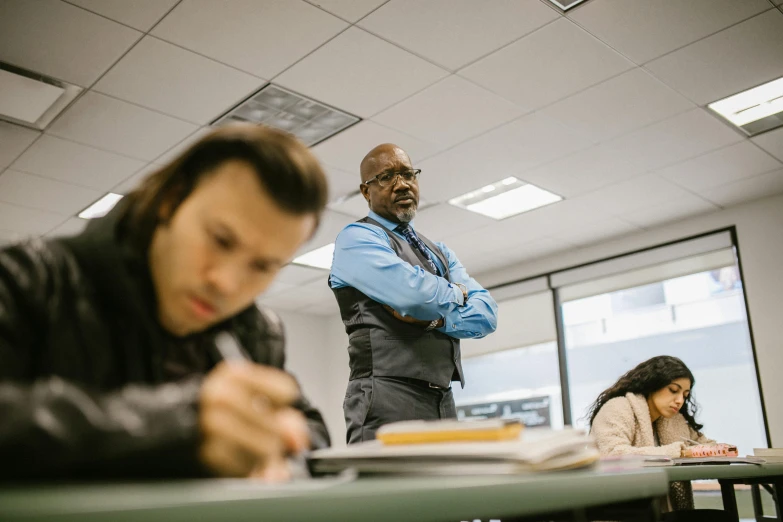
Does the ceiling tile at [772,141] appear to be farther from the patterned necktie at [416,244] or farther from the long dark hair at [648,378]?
the patterned necktie at [416,244]

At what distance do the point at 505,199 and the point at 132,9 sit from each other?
276cm

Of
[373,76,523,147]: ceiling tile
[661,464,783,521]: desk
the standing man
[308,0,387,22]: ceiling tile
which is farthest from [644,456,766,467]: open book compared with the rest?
[373,76,523,147]: ceiling tile

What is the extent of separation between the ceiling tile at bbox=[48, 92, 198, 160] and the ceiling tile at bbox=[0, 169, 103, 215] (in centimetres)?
62

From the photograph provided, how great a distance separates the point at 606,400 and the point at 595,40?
1584mm

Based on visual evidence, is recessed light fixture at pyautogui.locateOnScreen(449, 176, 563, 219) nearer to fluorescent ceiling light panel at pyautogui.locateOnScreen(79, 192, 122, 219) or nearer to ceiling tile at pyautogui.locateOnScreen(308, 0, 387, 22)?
ceiling tile at pyautogui.locateOnScreen(308, 0, 387, 22)

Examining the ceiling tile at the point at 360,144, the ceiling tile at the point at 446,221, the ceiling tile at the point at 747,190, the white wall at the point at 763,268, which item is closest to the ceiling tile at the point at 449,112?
the ceiling tile at the point at 360,144

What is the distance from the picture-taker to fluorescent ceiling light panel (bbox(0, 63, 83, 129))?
2883 mm

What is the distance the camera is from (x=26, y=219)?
4.46 meters

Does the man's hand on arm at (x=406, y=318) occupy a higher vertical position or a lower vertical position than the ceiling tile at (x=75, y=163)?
lower

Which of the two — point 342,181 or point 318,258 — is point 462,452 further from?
point 318,258

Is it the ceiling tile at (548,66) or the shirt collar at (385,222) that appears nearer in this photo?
the shirt collar at (385,222)

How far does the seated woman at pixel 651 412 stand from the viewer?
2.63 meters

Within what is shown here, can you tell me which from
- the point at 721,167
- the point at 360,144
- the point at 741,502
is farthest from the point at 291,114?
the point at 741,502

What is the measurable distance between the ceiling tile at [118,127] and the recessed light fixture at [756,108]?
2.79 meters
